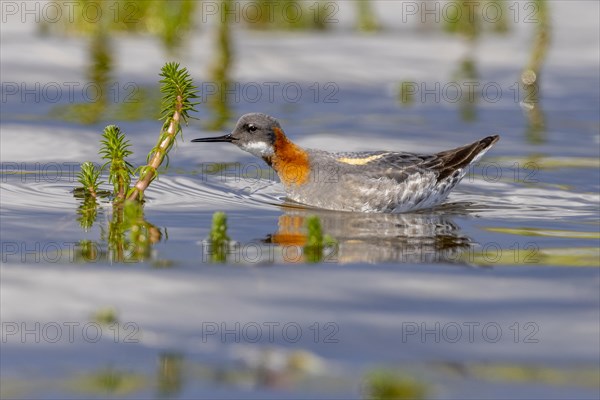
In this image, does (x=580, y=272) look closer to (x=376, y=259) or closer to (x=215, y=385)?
(x=376, y=259)

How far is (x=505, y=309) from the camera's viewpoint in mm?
7266

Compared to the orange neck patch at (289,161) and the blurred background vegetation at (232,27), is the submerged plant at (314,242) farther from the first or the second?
the blurred background vegetation at (232,27)

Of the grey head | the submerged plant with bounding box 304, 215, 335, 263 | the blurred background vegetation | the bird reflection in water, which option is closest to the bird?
the grey head

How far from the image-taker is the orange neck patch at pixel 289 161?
10805 millimetres

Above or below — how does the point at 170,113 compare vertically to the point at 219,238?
above

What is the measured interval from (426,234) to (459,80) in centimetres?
770

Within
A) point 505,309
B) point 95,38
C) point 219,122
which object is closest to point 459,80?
point 219,122

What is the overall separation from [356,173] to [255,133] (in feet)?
3.49

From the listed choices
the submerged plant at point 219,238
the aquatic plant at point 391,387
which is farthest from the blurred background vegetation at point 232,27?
the aquatic plant at point 391,387

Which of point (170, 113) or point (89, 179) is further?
point (89, 179)

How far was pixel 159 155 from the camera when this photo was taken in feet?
31.5

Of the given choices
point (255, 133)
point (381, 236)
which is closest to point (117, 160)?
point (255, 133)

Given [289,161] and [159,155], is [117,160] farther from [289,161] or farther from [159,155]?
[289,161]

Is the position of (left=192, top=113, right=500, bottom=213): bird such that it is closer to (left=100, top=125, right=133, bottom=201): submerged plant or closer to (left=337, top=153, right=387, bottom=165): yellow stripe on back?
(left=337, top=153, right=387, bottom=165): yellow stripe on back
